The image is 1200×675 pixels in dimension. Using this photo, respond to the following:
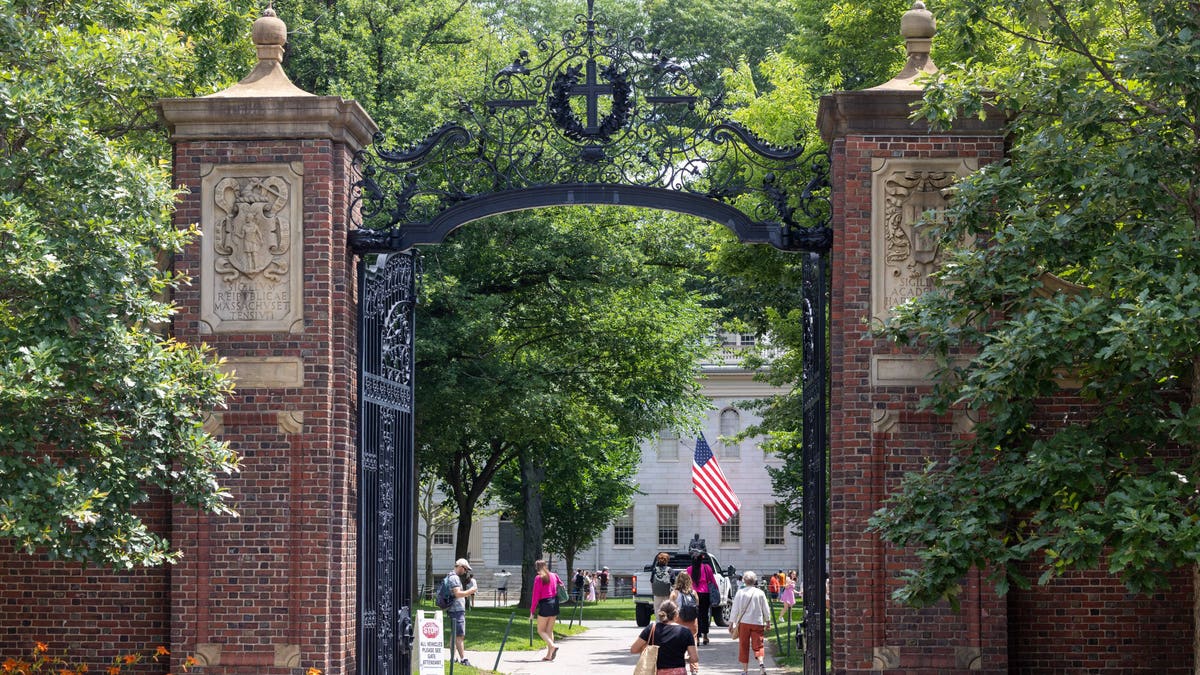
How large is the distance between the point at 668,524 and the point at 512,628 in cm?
3682

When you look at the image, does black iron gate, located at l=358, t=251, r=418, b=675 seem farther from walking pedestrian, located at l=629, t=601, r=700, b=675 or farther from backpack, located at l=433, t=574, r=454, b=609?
backpack, located at l=433, t=574, r=454, b=609

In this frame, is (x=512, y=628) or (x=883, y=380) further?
(x=512, y=628)

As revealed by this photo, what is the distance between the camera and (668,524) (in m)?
67.9

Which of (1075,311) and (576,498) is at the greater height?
(1075,311)

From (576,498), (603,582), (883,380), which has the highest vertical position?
(883,380)

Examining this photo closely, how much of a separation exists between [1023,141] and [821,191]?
2.89 meters

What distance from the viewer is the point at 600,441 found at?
34594 mm

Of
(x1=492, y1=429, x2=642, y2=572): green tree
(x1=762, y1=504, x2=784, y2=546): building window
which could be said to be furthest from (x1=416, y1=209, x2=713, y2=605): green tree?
(x1=762, y1=504, x2=784, y2=546): building window

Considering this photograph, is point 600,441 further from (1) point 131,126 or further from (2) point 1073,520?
(2) point 1073,520

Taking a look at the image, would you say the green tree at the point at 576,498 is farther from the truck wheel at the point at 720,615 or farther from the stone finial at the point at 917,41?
the stone finial at the point at 917,41

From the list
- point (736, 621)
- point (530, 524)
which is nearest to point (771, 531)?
point (530, 524)

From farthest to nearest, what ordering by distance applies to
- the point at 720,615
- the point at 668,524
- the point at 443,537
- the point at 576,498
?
the point at 443,537
the point at 668,524
the point at 576,498
the point at 720,615

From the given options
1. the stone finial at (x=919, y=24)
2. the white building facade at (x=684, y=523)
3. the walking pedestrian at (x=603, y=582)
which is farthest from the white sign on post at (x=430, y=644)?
the white building facade at (x=684, y=523)

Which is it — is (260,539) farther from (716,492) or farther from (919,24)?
(716,492)
